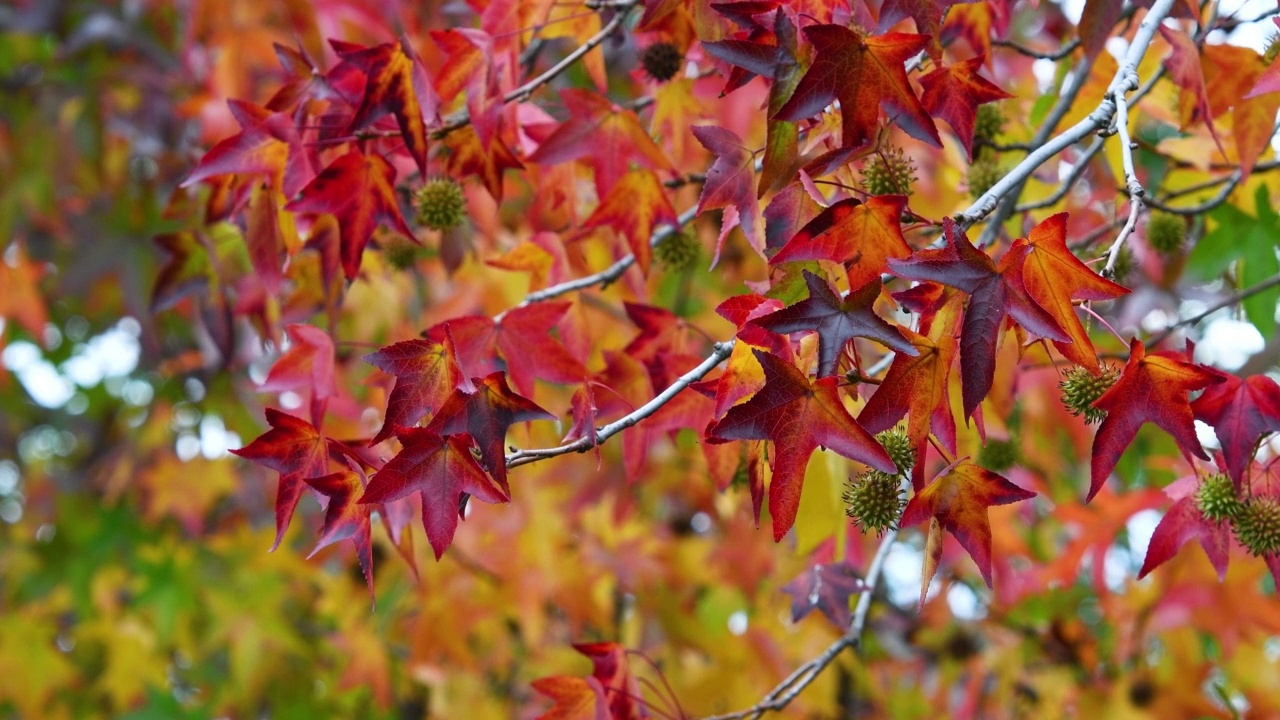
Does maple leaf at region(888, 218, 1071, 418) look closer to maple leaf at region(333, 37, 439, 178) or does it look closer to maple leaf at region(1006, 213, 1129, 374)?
maple leaf at region(1006, 213, 1129, 374)

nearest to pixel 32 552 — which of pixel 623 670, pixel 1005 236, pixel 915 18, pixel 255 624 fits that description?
pixel 255 624

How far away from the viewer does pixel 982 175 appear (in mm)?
2049

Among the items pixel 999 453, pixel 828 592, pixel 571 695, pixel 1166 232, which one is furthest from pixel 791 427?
pixel 1166 232

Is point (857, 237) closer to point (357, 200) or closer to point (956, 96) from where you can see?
point (956, 96)

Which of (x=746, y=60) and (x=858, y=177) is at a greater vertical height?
(x=746, y=60)

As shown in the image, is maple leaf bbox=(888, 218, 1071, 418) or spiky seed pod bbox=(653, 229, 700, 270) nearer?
maple leaf bbox=(888, 218, 1071, 418)

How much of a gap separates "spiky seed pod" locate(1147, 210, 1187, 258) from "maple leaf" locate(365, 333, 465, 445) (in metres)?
1.62

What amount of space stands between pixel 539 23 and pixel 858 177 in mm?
562

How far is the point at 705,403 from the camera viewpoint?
64.1 inches

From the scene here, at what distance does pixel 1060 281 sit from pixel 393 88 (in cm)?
90

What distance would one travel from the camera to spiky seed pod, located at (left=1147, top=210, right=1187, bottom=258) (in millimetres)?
2264

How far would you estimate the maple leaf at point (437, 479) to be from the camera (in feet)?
3.98

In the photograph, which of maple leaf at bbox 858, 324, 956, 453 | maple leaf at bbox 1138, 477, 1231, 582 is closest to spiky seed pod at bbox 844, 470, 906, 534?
maple leaf at bbox 858, 324, 956, 453

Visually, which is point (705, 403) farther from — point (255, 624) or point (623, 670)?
point (255, 624)
